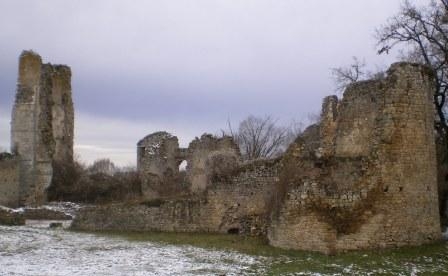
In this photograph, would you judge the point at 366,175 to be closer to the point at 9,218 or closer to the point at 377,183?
the point at 377,183

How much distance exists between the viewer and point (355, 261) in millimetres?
14305

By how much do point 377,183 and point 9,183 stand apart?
25.7m

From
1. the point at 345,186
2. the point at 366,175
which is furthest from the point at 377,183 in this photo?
the point at 345,186

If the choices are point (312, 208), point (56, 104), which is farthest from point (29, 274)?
point (56, 104)

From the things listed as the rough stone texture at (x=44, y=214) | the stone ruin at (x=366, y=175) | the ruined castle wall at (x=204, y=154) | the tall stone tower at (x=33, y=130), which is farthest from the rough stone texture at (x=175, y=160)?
the stone ruin at (x=366, y=175)

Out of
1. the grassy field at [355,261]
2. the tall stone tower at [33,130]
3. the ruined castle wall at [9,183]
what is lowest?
the grassy field at [355,261]

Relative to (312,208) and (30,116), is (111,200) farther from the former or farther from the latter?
(312,208)

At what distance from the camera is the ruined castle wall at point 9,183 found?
34.9m

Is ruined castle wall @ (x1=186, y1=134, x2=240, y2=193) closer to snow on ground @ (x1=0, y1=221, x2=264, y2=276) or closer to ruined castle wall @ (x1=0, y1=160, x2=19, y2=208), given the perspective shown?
Answer: ruined castle wall @ (x1=0, y1=160, x2=19, y2=208)

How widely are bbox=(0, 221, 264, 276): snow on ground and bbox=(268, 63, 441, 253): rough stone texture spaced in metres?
2.03

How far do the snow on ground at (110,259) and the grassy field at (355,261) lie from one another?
0.64 meters

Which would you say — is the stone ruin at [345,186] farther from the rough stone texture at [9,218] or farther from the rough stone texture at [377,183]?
the rough stone texture at [9,218]

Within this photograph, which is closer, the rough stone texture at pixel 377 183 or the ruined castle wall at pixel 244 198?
the rough stone texture at pixel 377 183

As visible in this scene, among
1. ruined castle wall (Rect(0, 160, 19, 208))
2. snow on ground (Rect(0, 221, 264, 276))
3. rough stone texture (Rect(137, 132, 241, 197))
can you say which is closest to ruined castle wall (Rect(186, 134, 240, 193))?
rough stone texture (Rect(137, 132, 241, 197))
